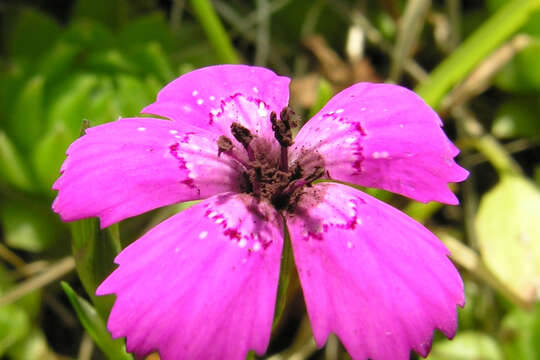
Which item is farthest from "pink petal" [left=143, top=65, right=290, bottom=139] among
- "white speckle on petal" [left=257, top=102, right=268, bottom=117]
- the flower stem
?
the flower stem

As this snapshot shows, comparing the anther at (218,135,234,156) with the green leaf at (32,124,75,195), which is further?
the green leaf at (32,124,75,195)

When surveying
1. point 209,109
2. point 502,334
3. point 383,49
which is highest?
point 209,109

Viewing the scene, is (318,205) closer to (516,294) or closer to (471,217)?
(516,294)

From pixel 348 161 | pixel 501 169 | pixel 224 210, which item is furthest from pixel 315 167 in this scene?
pixel 501 169

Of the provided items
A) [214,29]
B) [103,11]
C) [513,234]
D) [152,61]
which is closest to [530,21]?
[513,234]

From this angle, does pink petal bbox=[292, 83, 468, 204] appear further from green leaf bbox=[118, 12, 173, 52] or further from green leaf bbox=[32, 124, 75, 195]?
green leaf bbox=[118, 12, 173, 52]

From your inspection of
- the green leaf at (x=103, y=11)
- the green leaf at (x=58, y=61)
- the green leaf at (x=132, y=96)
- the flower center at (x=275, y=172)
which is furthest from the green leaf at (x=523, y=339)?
the green leaf at (x=103, y=11)

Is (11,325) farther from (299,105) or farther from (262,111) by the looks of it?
(299,105)
